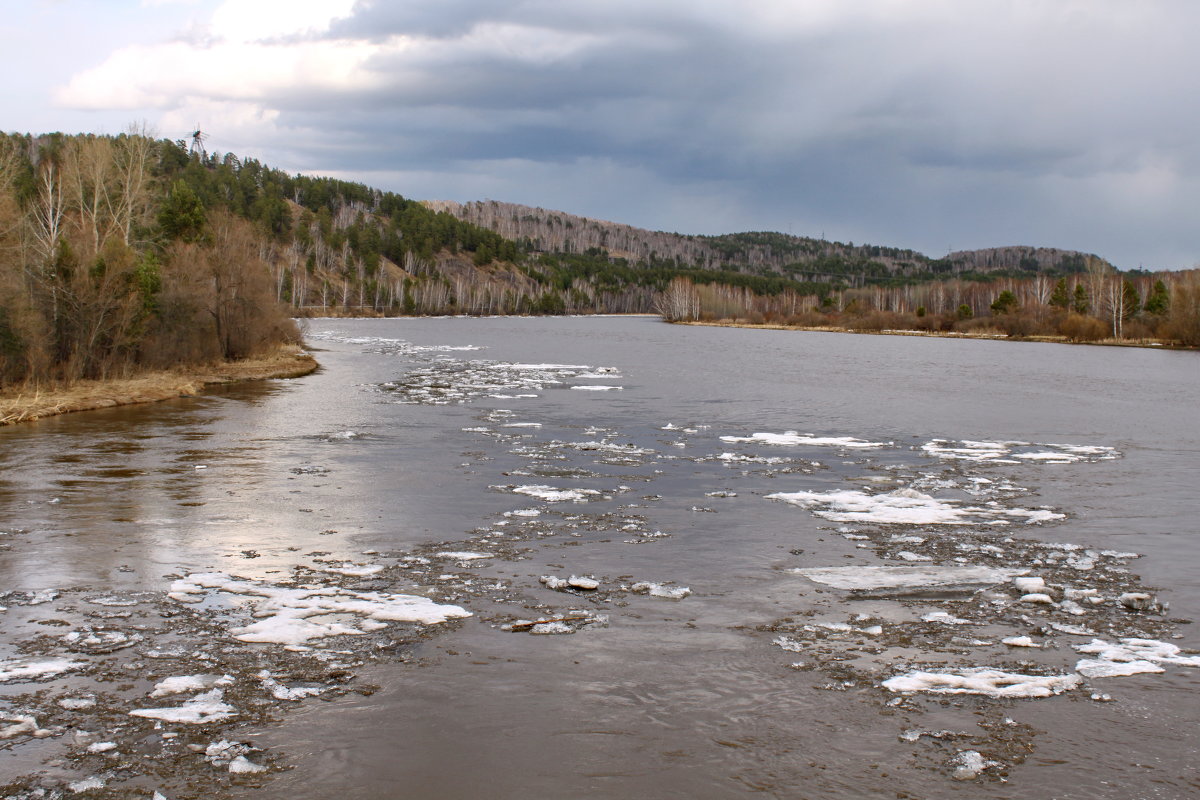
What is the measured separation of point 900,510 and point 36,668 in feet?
40.0

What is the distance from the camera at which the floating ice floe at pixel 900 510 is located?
14.7 metres

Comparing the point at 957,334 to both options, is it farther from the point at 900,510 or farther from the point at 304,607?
the point at 304,607

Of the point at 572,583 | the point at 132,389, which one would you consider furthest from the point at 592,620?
the point at 132,389

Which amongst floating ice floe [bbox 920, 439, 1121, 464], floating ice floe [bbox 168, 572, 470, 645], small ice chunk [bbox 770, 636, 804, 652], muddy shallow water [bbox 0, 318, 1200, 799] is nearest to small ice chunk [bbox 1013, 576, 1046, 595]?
muddy shallow water [bbox 0, 318, 1200, 799]

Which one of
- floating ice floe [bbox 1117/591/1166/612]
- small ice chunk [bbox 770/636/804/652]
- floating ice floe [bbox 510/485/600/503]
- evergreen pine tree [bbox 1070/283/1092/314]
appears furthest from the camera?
evergreen pine tree [bbox 1070/283/1092/314]

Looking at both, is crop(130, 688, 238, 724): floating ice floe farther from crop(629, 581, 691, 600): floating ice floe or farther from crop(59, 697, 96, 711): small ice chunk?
crop(629, 581, 691, 600): floating ice floe

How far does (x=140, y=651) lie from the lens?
8.48 meters

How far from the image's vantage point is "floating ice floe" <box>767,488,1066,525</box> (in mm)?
14734

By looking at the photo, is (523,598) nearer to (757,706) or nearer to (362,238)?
(757,706)

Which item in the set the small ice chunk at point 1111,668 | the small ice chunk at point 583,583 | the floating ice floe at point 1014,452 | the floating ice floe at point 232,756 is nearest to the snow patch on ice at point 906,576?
the small ice chunk at point 1111,668

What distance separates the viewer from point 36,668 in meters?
7.99

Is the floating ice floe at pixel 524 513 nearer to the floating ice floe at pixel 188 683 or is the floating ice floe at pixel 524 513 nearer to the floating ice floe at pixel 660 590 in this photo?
the floating ice floe at pixel 660 590

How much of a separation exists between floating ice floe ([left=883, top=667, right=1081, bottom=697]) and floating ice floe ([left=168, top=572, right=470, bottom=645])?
14.3ft

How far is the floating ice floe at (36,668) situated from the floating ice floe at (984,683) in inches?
273
